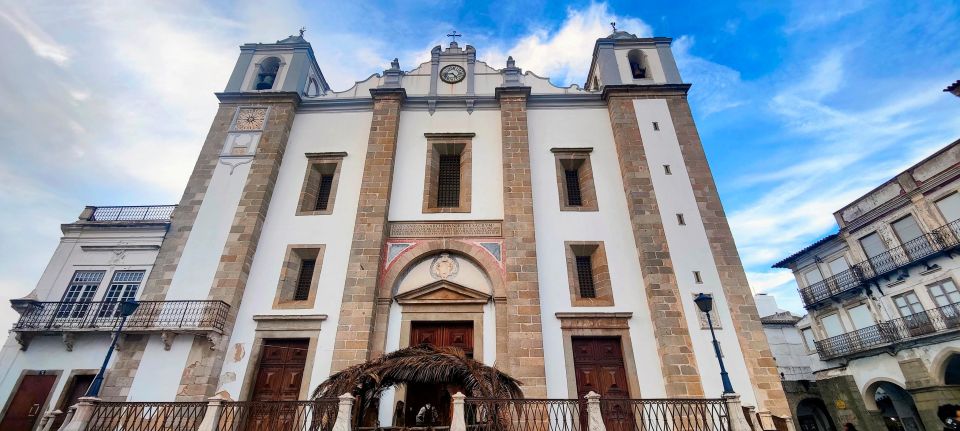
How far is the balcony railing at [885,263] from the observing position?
15562 millimetres

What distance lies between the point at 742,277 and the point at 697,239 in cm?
151

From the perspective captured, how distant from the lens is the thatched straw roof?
7.62 m

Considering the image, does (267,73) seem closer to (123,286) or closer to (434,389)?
(123,286)

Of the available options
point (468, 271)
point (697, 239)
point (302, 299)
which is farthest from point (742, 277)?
point (302, 299)

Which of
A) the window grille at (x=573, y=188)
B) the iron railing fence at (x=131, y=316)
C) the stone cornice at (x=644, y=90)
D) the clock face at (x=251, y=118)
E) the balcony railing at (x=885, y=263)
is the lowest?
the iron railing fence at (x=131, y=316)

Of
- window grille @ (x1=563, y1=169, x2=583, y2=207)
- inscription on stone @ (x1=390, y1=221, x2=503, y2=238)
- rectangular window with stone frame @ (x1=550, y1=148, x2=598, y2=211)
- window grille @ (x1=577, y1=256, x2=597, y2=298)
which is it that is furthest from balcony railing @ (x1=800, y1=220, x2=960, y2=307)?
inscription on stone @ (x1=390, y1=221, x2=503, y2=238)

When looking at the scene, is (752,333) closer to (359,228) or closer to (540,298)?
(540,298)

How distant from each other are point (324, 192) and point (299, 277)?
10.4ft

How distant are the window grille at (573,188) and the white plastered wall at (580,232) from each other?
717mm

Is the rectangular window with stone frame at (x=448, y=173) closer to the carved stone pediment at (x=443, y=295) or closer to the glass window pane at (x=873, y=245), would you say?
the carved stone pediment at (x=443, y=295)

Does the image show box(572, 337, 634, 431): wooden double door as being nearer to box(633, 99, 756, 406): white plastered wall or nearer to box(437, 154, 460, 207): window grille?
box(633, 99, 756, 406): white plastered wall

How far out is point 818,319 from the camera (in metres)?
21.6

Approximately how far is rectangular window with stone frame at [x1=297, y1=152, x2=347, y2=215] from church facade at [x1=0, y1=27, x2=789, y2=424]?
83 millimetres

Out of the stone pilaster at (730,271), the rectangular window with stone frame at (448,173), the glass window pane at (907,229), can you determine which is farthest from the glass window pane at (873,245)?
the rectangular window with stone frame at (448,173)
